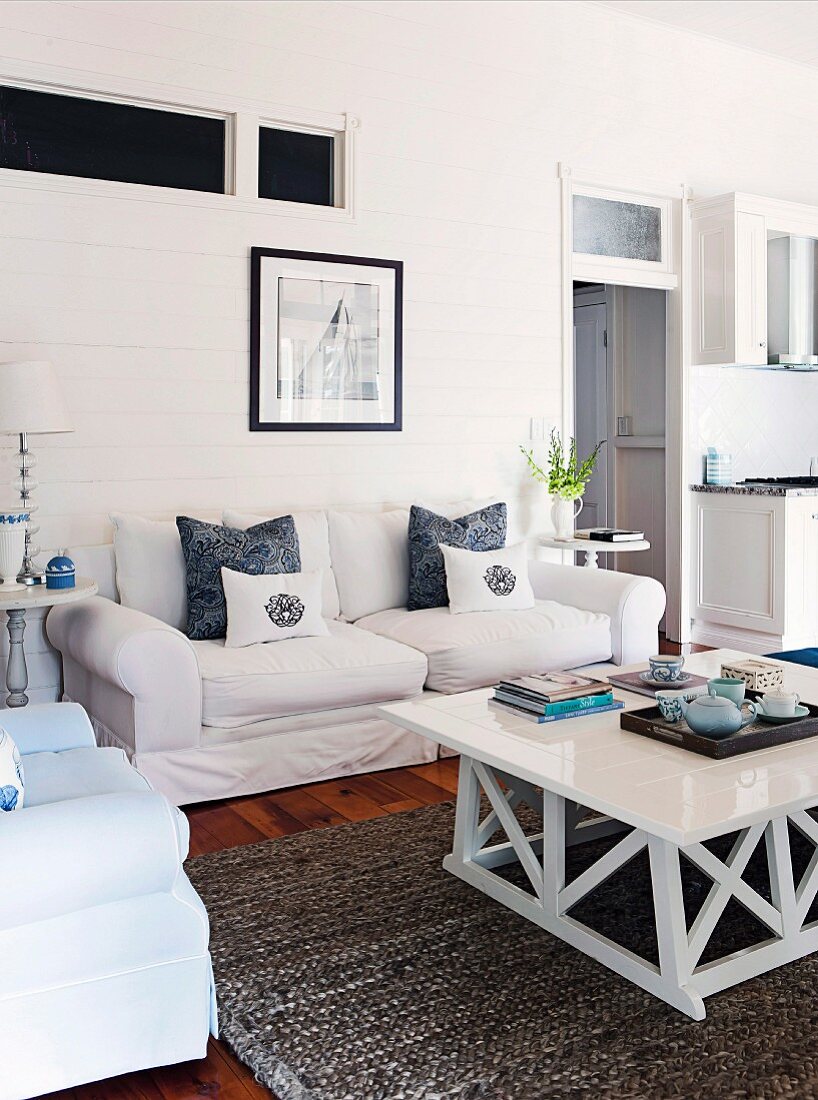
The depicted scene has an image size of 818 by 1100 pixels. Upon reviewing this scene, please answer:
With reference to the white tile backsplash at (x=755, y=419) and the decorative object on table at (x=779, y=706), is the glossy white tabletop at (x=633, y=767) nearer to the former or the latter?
the decorative object on table at (x=779, y=706)

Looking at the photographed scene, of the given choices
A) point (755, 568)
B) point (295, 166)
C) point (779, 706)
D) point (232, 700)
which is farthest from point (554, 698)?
point (755, 568)

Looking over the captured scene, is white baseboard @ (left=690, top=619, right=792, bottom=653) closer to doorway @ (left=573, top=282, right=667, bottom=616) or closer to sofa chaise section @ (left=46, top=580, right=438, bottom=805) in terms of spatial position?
doorway @ (left=573, top=282, right=667, bottom=616)

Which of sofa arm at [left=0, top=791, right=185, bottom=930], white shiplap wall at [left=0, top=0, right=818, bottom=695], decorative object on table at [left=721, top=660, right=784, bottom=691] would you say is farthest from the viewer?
white shiplap wall at [left=0, top=0, right=818, bottom=695]

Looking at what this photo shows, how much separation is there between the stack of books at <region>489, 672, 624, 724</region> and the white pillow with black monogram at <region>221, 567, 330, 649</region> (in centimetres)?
108

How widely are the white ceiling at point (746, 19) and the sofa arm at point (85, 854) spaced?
4947mm

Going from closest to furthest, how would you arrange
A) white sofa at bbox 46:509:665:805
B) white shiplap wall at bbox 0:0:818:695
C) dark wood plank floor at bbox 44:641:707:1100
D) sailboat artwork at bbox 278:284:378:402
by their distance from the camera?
dark wood plank floor at bbox 44:641:707:1100 < white sofa at bbox 46:509:665:805 < white shiplap wall at bbox 0:0:818:695 < sailboat artwork at bbox 278:284:378:402

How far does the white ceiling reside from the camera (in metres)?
5.35

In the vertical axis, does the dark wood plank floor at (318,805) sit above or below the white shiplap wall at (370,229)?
below

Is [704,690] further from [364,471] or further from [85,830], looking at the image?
[364,471]

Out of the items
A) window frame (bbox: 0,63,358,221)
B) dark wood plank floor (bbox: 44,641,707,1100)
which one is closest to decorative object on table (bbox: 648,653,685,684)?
dark wood plank floor (bbox: 44,641,707,1100)

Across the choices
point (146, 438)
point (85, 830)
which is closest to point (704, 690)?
point (85, 830)

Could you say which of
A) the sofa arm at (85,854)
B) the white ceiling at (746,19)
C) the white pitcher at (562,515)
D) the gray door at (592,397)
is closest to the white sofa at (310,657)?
the white pitcher at (562,515)

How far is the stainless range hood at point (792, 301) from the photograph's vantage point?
230 inches

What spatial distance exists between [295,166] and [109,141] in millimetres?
818
